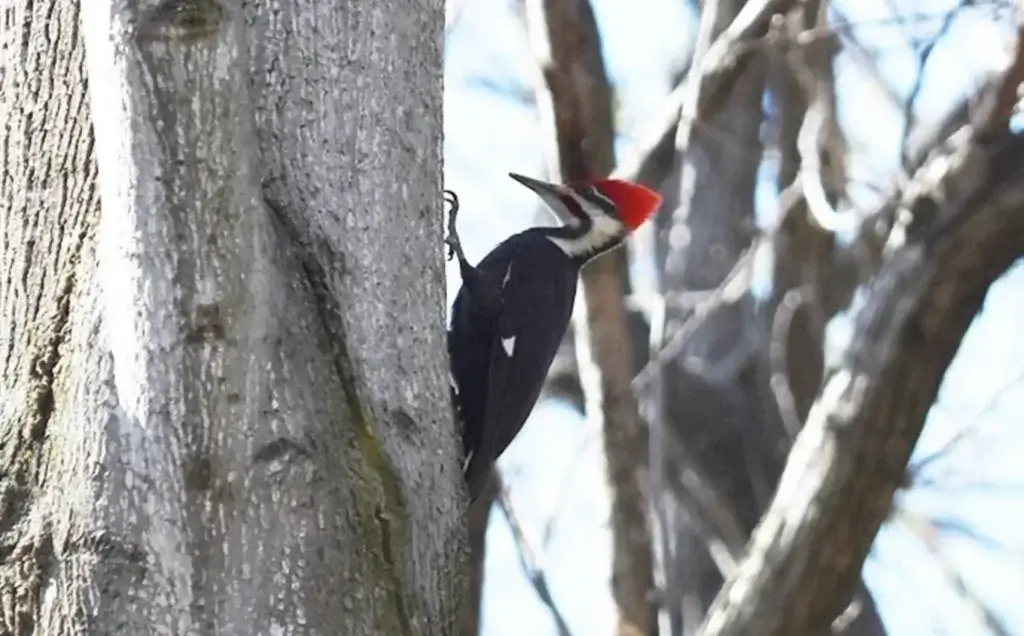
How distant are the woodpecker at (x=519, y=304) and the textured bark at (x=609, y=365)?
87 millimetres

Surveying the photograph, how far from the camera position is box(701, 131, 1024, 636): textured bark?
2.33 metres

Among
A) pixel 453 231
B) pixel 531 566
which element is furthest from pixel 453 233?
pixel 531 566

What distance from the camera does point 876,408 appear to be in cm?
238

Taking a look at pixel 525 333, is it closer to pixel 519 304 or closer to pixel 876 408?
pixel 519 304

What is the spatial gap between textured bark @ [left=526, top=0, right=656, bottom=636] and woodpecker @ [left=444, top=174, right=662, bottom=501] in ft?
0.28

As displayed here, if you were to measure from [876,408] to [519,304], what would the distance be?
67cm

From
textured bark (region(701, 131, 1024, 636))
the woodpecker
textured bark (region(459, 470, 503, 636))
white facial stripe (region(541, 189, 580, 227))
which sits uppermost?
white facial stripe (region(541, 189, 580, 227))

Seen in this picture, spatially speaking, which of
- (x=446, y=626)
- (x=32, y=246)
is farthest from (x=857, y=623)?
(x=32, y=246)

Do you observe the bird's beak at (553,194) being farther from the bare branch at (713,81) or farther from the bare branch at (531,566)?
the bare branch at (531,566)

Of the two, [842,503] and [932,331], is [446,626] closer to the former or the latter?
[842,503]

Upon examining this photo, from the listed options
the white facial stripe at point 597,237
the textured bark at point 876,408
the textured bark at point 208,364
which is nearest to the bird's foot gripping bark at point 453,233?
the white facial stripe at point 597,237

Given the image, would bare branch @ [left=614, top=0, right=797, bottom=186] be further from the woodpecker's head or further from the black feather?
the black feather

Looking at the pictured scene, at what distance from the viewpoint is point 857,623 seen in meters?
3.15

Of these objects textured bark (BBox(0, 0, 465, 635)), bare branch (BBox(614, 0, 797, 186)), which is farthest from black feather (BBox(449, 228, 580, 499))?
textured bark (BBox(0, 0, 465, 635))
